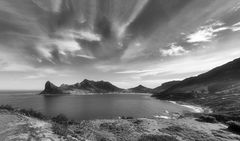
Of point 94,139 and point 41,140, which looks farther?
point 94,139

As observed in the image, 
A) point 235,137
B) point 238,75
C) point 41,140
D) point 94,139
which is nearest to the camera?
point 41,140

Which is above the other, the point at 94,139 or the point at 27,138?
the point at 27,138

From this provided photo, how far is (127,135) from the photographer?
27.4 m

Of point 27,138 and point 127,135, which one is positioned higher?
point 27,138

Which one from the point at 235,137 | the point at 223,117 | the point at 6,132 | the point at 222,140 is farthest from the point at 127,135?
the point at 223,117

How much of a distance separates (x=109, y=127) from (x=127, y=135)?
7408 mm

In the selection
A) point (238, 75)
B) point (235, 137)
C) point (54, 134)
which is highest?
point (238, 75)

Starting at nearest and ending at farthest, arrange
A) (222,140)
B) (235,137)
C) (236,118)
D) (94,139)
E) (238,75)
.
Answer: (94,139) < (222,140) < (235,137) < (236,118) < (238,75)

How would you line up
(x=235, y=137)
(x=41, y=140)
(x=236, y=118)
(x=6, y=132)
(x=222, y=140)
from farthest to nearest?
1. (x=236, y=118)
2. (x=235, y=137)
3. (x=222, y=140)
4. (x=6, y=132)
5. (x=41, y=140)

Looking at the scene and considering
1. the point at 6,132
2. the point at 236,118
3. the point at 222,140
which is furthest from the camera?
the point at 236,118

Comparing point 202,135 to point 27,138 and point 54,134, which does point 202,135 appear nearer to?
point 54,134

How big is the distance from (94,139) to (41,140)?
8722 mm

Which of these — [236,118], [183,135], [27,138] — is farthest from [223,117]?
[27,138]

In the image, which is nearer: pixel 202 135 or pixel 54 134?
pixel 54 134
